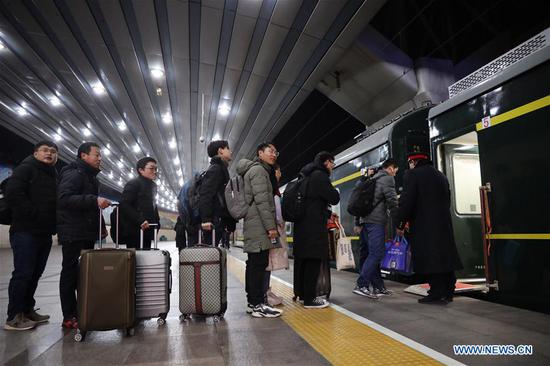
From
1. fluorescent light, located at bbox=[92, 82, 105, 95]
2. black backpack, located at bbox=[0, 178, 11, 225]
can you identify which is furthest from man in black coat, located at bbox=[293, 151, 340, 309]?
fluorescent light, located at bbox=[92, 82, 105, 95]

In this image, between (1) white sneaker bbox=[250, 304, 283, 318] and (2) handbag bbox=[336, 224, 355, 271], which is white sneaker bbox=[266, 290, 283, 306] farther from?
(2) handbag bbox=[336, 224, 355, 271]

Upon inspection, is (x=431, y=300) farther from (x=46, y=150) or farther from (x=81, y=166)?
(x=46, y=150)

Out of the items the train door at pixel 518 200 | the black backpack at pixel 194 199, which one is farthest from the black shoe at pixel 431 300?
the black backpack at pixel 194 199

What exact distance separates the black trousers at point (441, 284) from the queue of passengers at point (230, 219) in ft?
0.04

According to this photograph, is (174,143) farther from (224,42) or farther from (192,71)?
(224,42)

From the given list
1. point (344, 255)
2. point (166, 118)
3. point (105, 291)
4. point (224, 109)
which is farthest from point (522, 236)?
point (166, 118)

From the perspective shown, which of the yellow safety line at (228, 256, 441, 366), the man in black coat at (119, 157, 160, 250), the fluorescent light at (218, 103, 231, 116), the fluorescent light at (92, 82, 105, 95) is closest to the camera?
the yellow safety line at (228, 256, 441, 366)

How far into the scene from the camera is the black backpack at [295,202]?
4402 millimetres

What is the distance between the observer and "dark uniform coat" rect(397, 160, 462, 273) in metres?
4.32

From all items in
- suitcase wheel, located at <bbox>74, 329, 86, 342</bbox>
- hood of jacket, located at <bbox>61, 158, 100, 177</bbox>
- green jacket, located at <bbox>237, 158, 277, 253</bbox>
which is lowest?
suitcase wheel, located at <bbox>74, 329, 86, 342</bbox>

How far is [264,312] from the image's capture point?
12.8 ft

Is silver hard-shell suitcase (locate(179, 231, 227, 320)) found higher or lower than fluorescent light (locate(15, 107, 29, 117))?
lower

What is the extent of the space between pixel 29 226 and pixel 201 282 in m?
1.72

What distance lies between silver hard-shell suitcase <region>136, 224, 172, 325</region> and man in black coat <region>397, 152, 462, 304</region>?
2.85 meters
